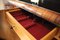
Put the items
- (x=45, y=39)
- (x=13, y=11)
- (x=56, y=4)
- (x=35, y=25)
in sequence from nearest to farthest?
(x=45, y=39)
(x=56, y=4)
(x=35, y=25)
(x=13, y=11)

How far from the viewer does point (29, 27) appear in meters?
0.74

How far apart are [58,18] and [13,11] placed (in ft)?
2.23

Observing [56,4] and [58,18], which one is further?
[56,4]

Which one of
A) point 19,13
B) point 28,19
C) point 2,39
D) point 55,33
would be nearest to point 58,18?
point 55,33

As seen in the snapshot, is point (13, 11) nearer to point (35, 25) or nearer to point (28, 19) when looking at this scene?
point (28, 19)

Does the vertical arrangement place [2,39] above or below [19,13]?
below

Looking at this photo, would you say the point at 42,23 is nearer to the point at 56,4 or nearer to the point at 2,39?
the point at 56,4

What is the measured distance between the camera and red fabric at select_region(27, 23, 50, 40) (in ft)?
2.09

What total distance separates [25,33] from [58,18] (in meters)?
0.28

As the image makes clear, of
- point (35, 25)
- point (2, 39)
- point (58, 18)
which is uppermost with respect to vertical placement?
point (58, 18)

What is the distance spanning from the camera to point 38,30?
0.69 metres

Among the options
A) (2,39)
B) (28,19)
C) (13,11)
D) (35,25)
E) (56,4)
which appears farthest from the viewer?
(2,39)

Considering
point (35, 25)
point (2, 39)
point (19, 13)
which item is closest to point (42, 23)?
point (35, 25)

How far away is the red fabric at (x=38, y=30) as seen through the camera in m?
0.64
